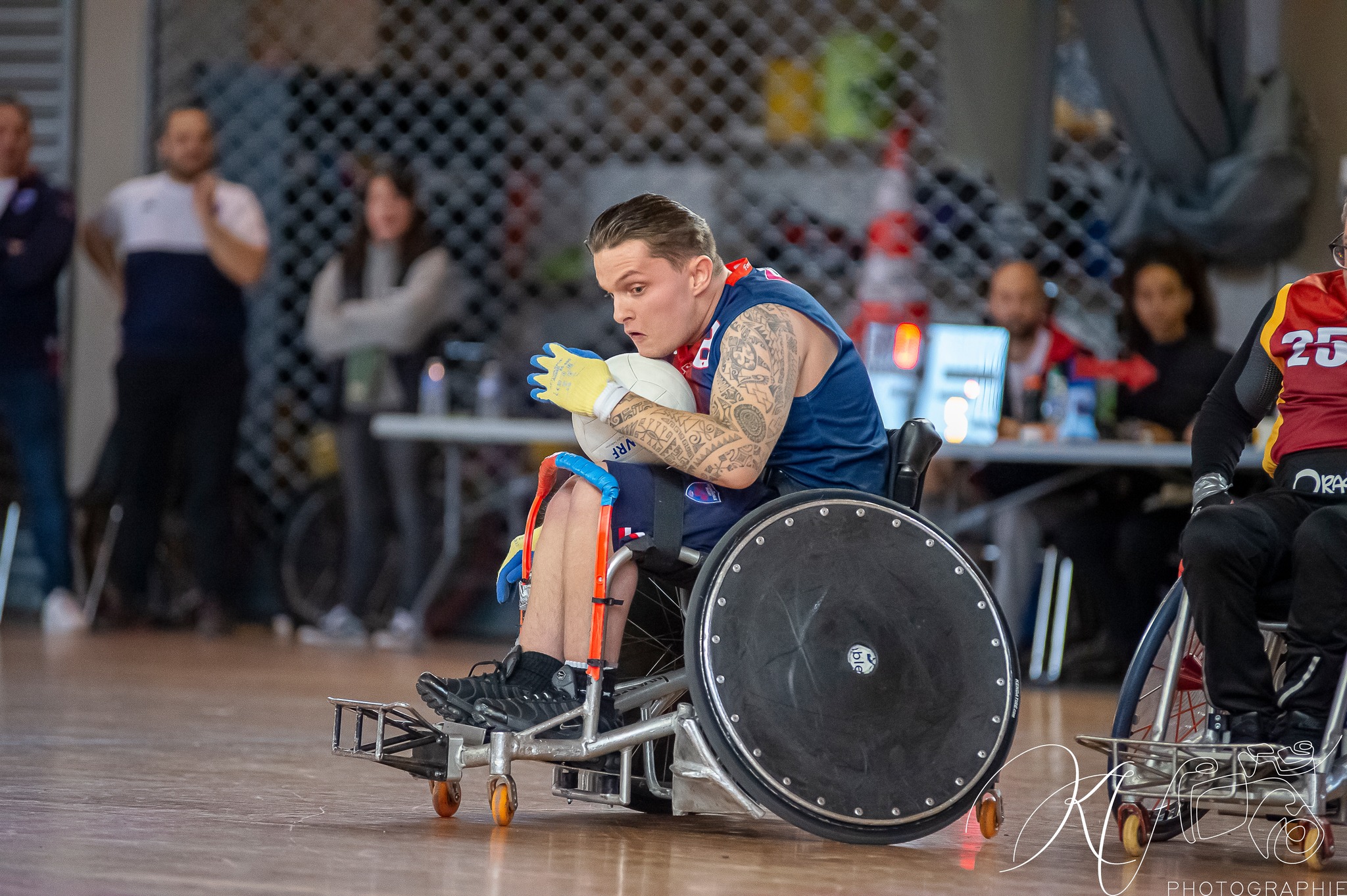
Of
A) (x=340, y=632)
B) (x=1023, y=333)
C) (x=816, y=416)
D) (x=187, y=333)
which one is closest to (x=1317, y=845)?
(x=816, y=416)

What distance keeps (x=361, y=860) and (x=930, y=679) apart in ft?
2.64

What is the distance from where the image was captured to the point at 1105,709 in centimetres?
455

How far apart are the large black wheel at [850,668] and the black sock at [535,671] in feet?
0.94

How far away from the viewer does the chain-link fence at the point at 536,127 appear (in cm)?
700

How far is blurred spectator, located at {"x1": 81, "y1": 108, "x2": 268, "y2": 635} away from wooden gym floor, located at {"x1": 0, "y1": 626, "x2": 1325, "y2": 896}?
2.52 meters

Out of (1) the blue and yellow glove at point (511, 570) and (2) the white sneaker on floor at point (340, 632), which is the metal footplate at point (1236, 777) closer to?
(1) the blue and yellow glove at point (511, 570)

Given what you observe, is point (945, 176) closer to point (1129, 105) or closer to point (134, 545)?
point (1129, 105)

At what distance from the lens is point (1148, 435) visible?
5.25m

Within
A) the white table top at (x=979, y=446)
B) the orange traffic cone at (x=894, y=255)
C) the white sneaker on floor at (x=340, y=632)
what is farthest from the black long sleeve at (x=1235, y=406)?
the white sneaker on floor at (x=340, y=632)

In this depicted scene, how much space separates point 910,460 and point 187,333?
429 cm

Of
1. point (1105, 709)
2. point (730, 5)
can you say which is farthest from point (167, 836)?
point (730, 5)

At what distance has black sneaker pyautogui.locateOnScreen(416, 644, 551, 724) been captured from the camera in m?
2.40

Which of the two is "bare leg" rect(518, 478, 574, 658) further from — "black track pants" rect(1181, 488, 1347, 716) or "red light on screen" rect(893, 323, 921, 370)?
"red light on screen" rect(893, 323, 921, 370)

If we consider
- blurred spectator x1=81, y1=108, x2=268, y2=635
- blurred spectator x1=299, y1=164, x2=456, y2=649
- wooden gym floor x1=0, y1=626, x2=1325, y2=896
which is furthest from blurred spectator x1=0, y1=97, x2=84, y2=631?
wooden gym floor x1=0, y1=626, x2=1325, y2=896
